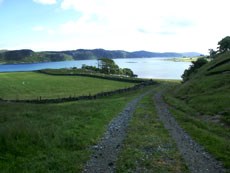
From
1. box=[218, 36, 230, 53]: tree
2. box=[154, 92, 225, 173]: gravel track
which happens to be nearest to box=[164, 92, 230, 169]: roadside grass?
box=[154, 92, 225, 173]: gravel track

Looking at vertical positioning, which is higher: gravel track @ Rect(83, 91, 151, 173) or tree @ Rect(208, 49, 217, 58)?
tree @ Rect(208, 49, 217, 58)

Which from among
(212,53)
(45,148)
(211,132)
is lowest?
(211,132)

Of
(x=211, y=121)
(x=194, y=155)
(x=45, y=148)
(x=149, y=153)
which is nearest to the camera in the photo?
(x=45, y=148)

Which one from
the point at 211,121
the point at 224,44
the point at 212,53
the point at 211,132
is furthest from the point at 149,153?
the point at 212,53

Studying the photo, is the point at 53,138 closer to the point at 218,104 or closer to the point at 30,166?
the point at 30,166

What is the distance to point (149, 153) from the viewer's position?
18.1 metres

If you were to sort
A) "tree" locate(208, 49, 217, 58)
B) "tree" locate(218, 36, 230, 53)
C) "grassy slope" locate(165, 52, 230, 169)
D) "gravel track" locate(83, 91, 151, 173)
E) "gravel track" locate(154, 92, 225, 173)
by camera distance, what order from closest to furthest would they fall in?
"gravel track" locate(83, 91, 151, 173) → "gravel track" locate(154, 92, 225, 173) → "grassy slope" locate(165, 52, 230, 169) → "tree" locate(218, 36, 230, 53) → "tree" locate(208, 49, 217, 58)

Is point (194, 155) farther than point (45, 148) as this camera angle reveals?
Yes

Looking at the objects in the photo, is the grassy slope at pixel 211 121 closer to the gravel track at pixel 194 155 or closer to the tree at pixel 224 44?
the gravel track at pixel 194 155

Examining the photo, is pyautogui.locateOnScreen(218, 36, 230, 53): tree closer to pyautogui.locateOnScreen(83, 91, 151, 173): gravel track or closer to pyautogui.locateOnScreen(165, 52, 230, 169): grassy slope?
pyautogui.locateOnScreen(165, 52, 230, 169): grassy slope

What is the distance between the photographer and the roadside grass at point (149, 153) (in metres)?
15.3

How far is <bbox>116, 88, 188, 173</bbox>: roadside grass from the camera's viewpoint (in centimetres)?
1533

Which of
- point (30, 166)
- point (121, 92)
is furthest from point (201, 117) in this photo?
point (121, 92)

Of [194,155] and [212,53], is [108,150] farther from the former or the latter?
[212,53]
